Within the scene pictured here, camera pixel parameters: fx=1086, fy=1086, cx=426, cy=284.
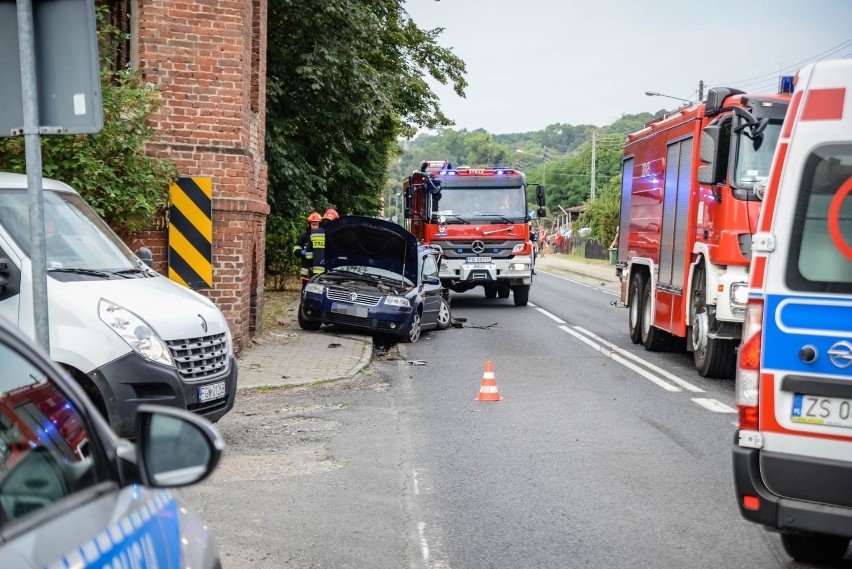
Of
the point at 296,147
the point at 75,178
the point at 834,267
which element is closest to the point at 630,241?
the point at 296,147

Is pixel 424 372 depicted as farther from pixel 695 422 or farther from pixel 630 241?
pixel 630 241

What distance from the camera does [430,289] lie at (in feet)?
59.6

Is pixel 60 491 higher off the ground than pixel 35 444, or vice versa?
pixel 35 444

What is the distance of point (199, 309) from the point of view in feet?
26.0

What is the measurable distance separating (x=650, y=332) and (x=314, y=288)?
17.0ft

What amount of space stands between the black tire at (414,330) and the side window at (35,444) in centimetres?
1443

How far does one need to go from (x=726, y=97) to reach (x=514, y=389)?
13.4 ft

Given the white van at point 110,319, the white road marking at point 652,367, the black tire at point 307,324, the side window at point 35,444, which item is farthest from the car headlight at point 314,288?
the side window at point 35,444

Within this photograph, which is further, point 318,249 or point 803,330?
point 318,249

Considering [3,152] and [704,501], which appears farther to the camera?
[3,152]

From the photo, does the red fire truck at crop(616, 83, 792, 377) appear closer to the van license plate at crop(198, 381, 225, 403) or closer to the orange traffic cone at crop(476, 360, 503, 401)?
the orange traffic cone at crop(476, 360, 503, 401)

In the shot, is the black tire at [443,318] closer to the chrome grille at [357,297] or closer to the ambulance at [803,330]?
the chrome grille at [357,297]

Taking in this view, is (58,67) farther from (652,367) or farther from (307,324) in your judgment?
(307,324)

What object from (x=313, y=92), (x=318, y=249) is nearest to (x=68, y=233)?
(x=318, y=249)
